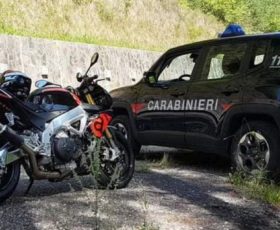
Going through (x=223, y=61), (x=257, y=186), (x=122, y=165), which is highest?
(x=223, y=61)

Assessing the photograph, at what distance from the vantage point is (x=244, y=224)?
17.4ft

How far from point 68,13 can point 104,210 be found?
14.5 m

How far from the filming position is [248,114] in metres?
7.32

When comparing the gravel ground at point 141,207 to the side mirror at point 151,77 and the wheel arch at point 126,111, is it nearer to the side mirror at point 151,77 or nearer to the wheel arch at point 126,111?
the wheel arch at point 126,111

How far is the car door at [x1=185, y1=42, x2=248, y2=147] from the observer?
7.60 metres

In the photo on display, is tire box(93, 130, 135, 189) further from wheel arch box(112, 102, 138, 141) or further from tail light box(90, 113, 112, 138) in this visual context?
wheel arch box(112, 102, 138, 141)

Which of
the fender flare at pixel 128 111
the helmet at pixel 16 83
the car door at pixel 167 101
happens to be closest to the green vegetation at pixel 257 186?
the car door at pixel 167 101

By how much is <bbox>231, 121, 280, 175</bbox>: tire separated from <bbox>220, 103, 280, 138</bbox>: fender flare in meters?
0.10

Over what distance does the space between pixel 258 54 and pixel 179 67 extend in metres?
Answer: 1.49

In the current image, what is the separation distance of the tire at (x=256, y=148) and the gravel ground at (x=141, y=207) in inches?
14.0

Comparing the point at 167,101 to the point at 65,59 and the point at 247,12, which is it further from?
the point at 247,12

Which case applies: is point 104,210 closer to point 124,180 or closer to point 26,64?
point 124,180

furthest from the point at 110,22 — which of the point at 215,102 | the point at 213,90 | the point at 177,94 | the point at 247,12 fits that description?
the point at 247,12

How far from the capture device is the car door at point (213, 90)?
7.60m
